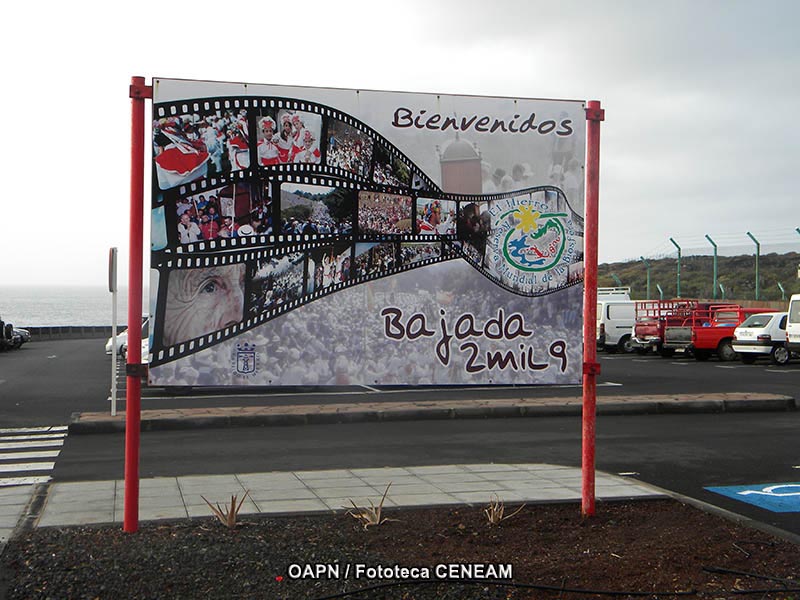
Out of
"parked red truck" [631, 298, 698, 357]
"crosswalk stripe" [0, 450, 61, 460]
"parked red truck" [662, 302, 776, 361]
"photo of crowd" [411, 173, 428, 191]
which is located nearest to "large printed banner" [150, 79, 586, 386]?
"photo of crowd" [411, 173, 428, 191]

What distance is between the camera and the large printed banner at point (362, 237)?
5645 millimetres

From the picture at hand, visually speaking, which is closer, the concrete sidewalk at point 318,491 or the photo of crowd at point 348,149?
the photo of crowd at point 348,149

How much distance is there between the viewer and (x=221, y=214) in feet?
18.6

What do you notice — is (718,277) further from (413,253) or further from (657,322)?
(413,253)

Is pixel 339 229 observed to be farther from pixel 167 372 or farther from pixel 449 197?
pixel 167 372

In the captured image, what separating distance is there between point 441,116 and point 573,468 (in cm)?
474

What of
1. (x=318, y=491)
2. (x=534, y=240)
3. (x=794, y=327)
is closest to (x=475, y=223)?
(x=534, y=240)

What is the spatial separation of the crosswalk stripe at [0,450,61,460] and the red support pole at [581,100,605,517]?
702 cm

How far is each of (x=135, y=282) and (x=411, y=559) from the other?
244 cm

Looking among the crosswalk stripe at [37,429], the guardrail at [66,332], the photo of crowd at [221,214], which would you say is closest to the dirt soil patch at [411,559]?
the photo of crowd at [221,214]

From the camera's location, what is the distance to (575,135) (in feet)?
20.5

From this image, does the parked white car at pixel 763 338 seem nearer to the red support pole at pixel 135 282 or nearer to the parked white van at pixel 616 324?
the parked white van at pixel 616 324

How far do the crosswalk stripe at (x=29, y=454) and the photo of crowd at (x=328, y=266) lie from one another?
624cm

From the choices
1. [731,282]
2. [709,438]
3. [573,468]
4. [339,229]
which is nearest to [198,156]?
[339,229]
